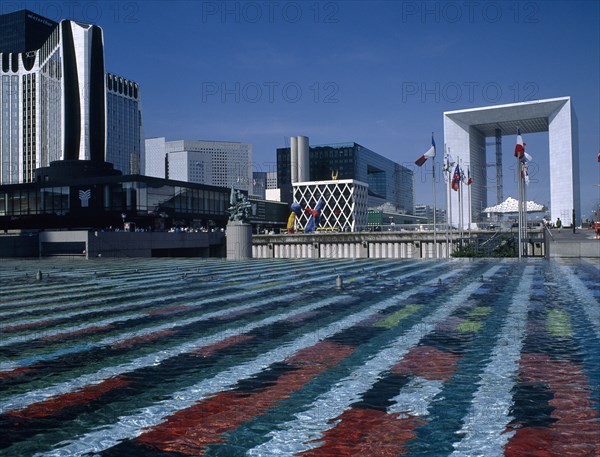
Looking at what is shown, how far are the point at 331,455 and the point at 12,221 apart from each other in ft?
293

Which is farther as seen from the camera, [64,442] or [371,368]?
[371,368]

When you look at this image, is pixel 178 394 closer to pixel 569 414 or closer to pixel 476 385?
pixel 476 385

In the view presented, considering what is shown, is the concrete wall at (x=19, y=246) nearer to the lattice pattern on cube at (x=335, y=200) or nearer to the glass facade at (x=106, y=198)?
the glass facade at (x=106, y=198)

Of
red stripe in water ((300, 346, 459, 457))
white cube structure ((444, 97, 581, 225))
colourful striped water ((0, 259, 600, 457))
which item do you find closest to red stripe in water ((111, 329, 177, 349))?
colourful striped water ((0, 259, 600, 457))

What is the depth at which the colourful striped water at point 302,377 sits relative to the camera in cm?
595

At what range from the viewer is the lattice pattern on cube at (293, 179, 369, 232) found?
19038cm

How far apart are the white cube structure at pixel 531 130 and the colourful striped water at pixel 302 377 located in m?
120

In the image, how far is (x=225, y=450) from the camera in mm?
5648

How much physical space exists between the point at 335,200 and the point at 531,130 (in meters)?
68.4

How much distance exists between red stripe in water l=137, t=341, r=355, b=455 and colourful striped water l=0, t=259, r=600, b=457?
1.0 inches

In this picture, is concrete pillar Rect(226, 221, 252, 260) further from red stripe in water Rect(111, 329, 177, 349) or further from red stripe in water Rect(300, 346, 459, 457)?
red stripe in water Rect(300, 346, 459, 457)

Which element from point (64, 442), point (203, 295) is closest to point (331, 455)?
point (64, 442)

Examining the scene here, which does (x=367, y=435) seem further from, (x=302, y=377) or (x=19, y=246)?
(x=19, y=246)

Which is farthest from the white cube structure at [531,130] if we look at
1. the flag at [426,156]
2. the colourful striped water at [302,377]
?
the colourful striped water at [302,377]
